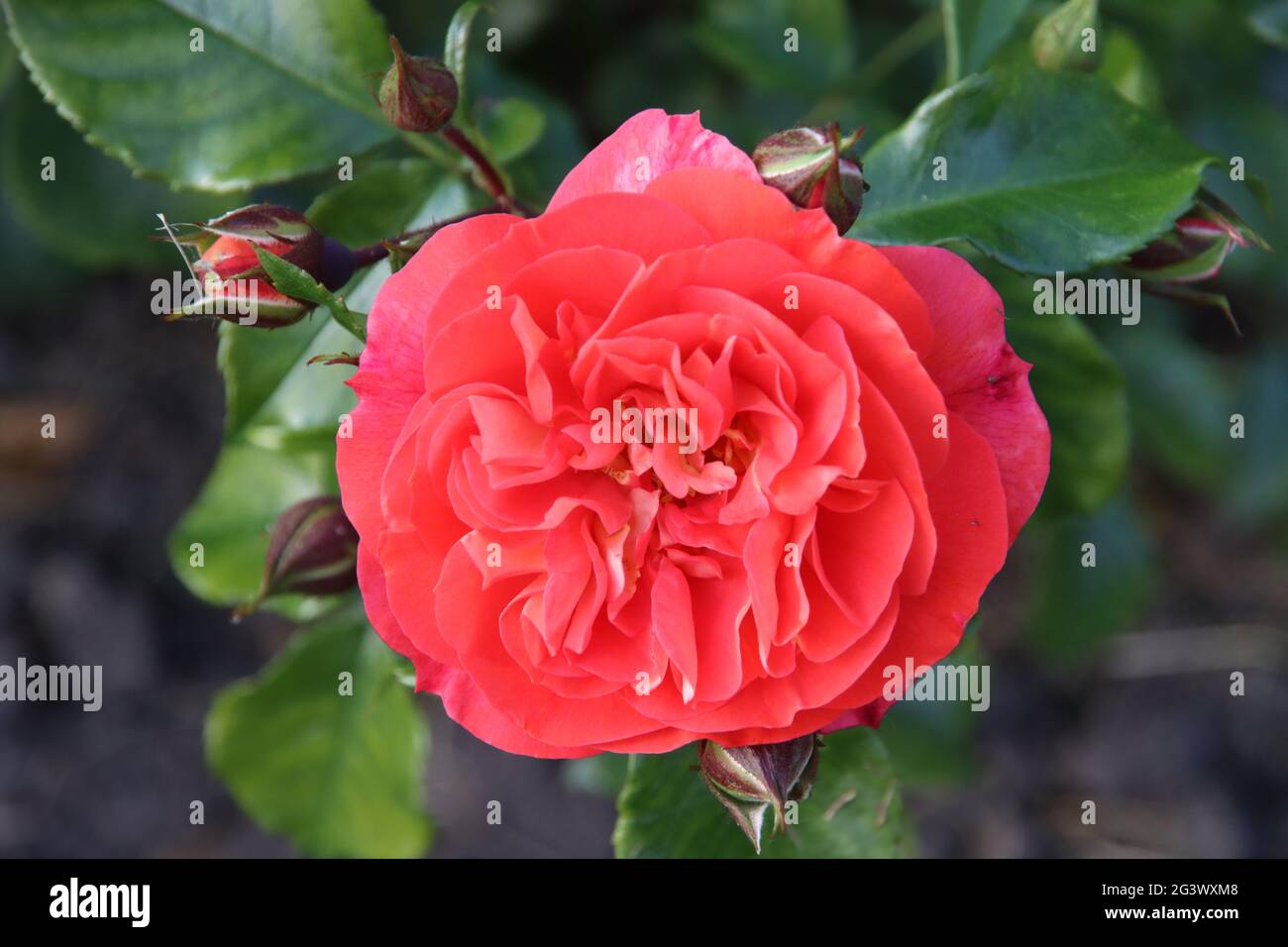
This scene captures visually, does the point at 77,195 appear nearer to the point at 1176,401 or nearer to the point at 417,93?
the point at 417,93

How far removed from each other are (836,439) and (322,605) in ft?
2.57

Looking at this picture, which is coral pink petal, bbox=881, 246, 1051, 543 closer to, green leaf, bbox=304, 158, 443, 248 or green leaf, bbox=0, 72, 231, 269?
green leaf, bbox=304, 158, 443, 248

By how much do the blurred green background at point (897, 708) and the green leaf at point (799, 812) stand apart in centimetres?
66

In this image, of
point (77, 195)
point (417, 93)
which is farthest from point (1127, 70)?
point (77, 195)

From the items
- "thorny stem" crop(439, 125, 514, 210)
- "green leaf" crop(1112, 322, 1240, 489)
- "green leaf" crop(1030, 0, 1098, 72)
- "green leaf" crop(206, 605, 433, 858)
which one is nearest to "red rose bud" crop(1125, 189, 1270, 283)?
"green leaf" crop(1030, 0, 1098, 72)

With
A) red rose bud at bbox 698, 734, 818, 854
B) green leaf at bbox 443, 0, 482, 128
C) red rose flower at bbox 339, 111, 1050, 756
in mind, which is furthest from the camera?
green leaf at bbox 443, 0, 482, 128

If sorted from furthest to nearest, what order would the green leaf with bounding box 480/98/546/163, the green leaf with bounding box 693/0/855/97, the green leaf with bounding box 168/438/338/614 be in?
the green leaf with bounding box 693/0/855/97 → the green leaf with bounding box 168/438/338/614 → the green leaf with bounding box 480/98/546/163

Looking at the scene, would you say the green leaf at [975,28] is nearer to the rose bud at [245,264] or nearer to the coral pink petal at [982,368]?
the coral pink petal at [982,368]

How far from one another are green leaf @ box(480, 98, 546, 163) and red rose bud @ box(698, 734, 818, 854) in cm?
68

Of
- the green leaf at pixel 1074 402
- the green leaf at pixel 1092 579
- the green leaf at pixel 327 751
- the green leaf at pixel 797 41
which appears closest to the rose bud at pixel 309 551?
the green leaf at pixel 327 751

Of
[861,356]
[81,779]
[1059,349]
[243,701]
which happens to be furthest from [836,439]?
[81,779]

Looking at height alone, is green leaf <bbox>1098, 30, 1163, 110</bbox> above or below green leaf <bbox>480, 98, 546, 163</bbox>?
above

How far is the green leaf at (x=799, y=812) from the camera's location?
43.7 inches

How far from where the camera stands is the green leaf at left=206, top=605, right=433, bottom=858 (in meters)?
1.68
